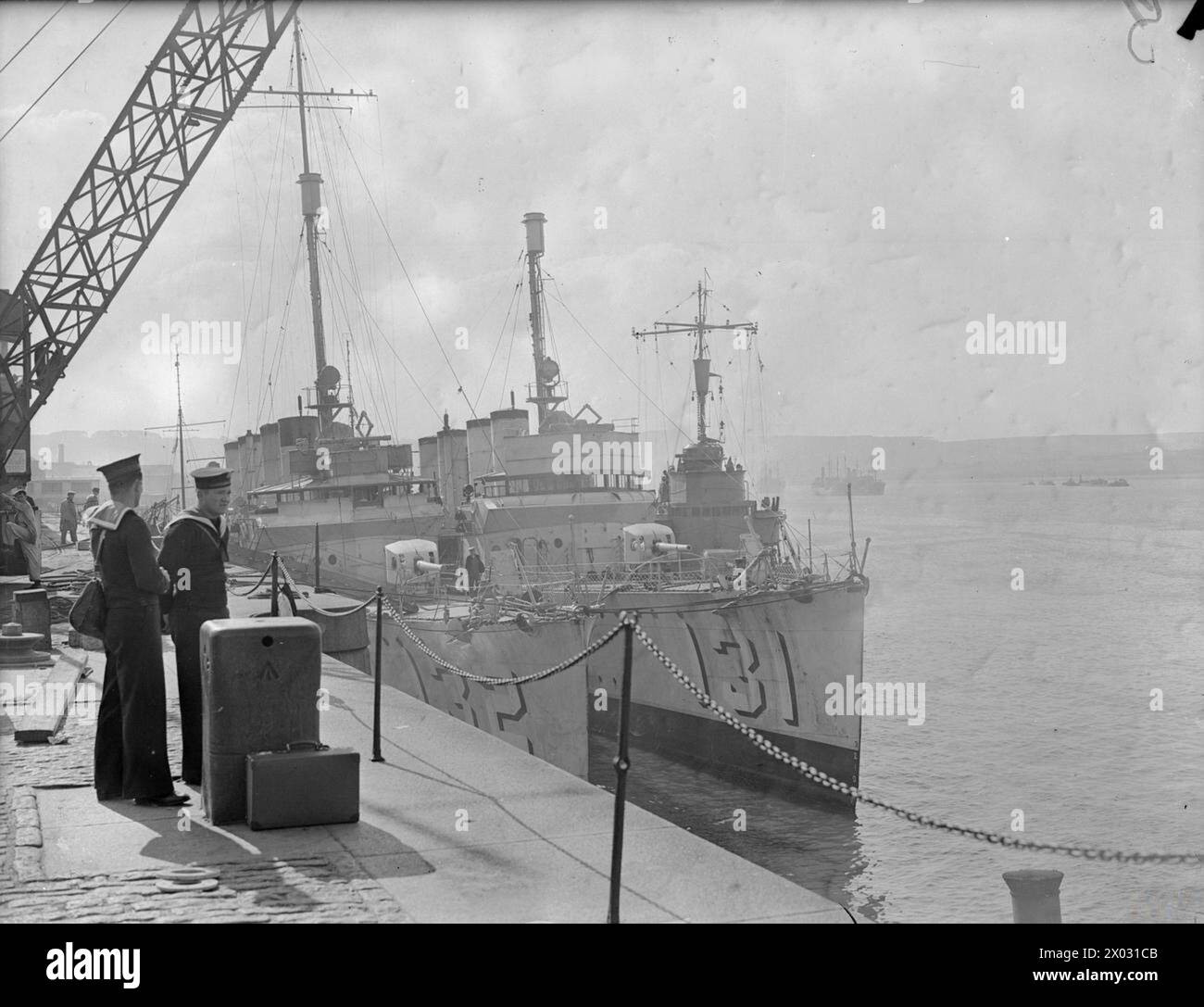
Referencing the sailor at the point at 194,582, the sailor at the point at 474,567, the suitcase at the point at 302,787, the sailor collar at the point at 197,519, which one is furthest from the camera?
the sailor at the point at 474,567

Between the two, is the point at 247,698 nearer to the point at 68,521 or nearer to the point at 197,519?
the point at 197,519

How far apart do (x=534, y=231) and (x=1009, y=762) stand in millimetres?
19205

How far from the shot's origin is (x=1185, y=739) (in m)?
28.1

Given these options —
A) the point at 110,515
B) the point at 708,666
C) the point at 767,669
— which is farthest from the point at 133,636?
the point at 708,666

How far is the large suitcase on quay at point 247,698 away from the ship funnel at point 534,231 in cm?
2980

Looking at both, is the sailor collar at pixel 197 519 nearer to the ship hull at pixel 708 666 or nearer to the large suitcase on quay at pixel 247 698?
the large suitcase on quay at pixel 247 698

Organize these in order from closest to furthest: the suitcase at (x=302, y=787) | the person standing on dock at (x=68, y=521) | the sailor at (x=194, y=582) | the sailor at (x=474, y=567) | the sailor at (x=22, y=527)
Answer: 1. the suitcase at (x=302, y=787)
2. the sailor at (x=194, y=582)
3. the sailor at (x=22, y=527)
4. the sailor at (x=474, y=567)
5. the person standing on dock at (x=68, y=521)

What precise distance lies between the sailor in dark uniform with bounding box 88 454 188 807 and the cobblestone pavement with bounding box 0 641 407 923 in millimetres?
589

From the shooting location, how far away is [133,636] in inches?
227

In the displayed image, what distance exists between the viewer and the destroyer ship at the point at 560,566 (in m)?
20.6

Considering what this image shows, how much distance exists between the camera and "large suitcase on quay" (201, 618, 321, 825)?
5.48m

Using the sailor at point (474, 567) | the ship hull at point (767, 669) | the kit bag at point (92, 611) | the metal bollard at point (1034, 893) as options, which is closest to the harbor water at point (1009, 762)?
the ship hull at point (767, 669)

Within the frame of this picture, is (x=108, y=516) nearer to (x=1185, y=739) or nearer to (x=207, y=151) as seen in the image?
(x=207, y=151)
